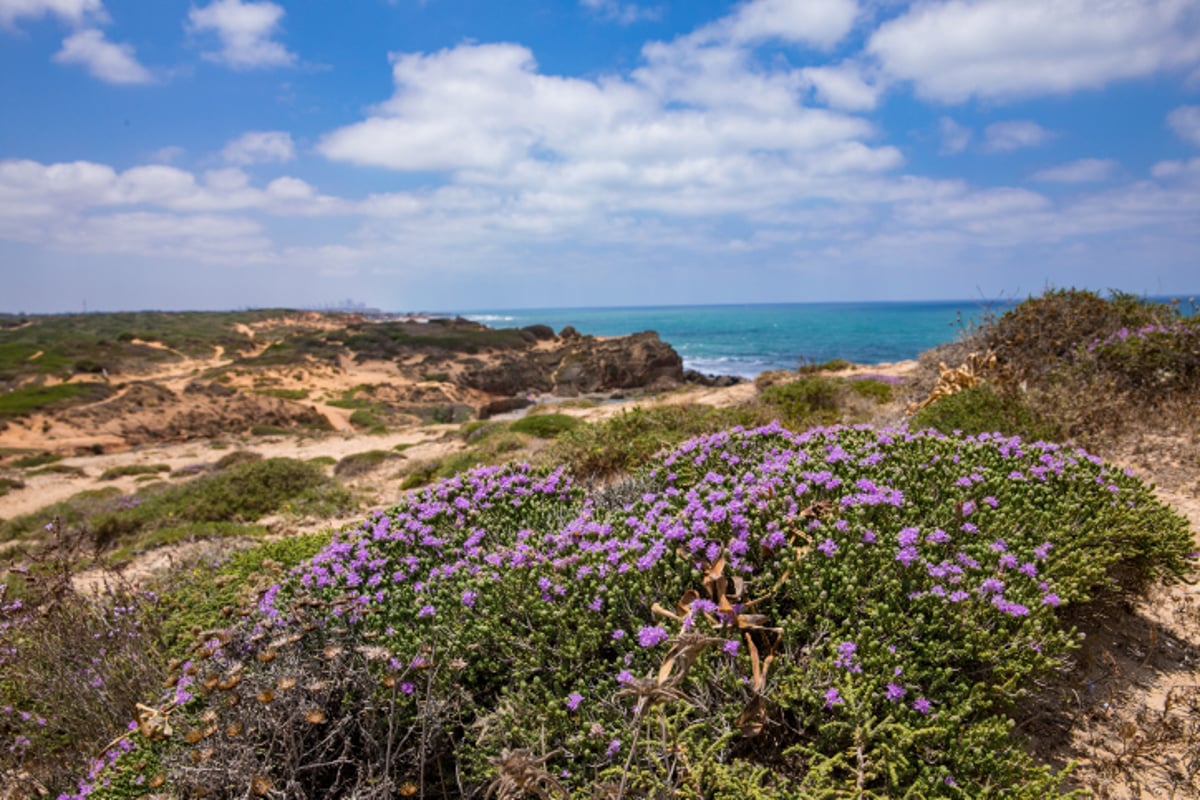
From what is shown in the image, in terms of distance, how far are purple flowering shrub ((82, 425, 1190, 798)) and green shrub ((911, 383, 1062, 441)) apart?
2.90 meters

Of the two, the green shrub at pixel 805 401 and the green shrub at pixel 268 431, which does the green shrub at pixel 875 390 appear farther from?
the green shrub at pixel 268 431

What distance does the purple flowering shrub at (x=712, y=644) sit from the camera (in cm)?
244

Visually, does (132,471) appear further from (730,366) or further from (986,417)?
(730,366)

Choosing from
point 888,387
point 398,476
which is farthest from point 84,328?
point 888,387

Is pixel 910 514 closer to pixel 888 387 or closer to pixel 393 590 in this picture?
pixel 393 590

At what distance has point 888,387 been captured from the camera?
11914 mm

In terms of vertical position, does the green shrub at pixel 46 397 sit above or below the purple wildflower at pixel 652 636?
below

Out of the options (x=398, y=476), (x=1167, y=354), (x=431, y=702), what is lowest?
(x=398, y=476)

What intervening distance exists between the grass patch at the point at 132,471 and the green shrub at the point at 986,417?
21.1 meters

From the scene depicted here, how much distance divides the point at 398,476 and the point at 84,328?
92320 mm

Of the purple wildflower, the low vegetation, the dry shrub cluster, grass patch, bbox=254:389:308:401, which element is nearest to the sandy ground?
the low vegetation

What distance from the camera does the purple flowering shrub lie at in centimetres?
244

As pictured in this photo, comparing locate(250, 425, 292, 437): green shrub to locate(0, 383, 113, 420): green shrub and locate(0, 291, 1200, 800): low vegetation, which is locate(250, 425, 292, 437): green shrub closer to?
locate(0, 383, 113, 420): green shrub

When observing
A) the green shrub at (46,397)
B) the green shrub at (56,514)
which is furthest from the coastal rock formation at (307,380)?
the green shrub at (56,514)
